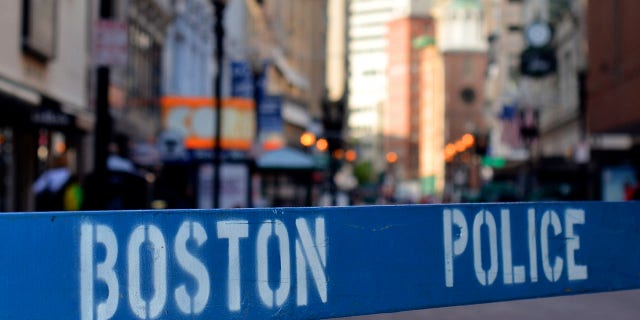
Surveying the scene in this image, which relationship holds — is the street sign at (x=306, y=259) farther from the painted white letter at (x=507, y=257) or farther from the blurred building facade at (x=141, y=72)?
the blurred building facade at (x=141, y=72)

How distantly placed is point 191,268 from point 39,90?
1332 cm

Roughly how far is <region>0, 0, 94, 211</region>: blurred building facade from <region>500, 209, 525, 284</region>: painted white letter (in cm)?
964

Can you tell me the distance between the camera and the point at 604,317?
8172 millimetres

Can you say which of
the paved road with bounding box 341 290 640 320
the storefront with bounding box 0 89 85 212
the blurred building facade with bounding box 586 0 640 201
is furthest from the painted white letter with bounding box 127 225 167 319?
the blurred building facade with bounding box 586 0 640 201

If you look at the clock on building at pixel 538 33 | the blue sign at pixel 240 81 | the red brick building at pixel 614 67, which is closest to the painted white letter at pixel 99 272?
the red brick building at pixel 614 67

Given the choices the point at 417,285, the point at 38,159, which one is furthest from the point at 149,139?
the point at 417,285

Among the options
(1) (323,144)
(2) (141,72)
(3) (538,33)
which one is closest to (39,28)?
(2) (141,72)

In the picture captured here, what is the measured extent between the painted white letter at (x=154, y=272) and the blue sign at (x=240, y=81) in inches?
1014

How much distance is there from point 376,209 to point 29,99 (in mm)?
10680

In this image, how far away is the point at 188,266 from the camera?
22.7 ft

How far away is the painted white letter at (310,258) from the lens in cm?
738

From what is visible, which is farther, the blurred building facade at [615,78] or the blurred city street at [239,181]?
the blurred building facade at [615,78]

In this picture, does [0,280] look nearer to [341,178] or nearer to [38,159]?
[38,159]

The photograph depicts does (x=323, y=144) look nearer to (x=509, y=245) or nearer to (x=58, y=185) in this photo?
(x=58, y=185)
